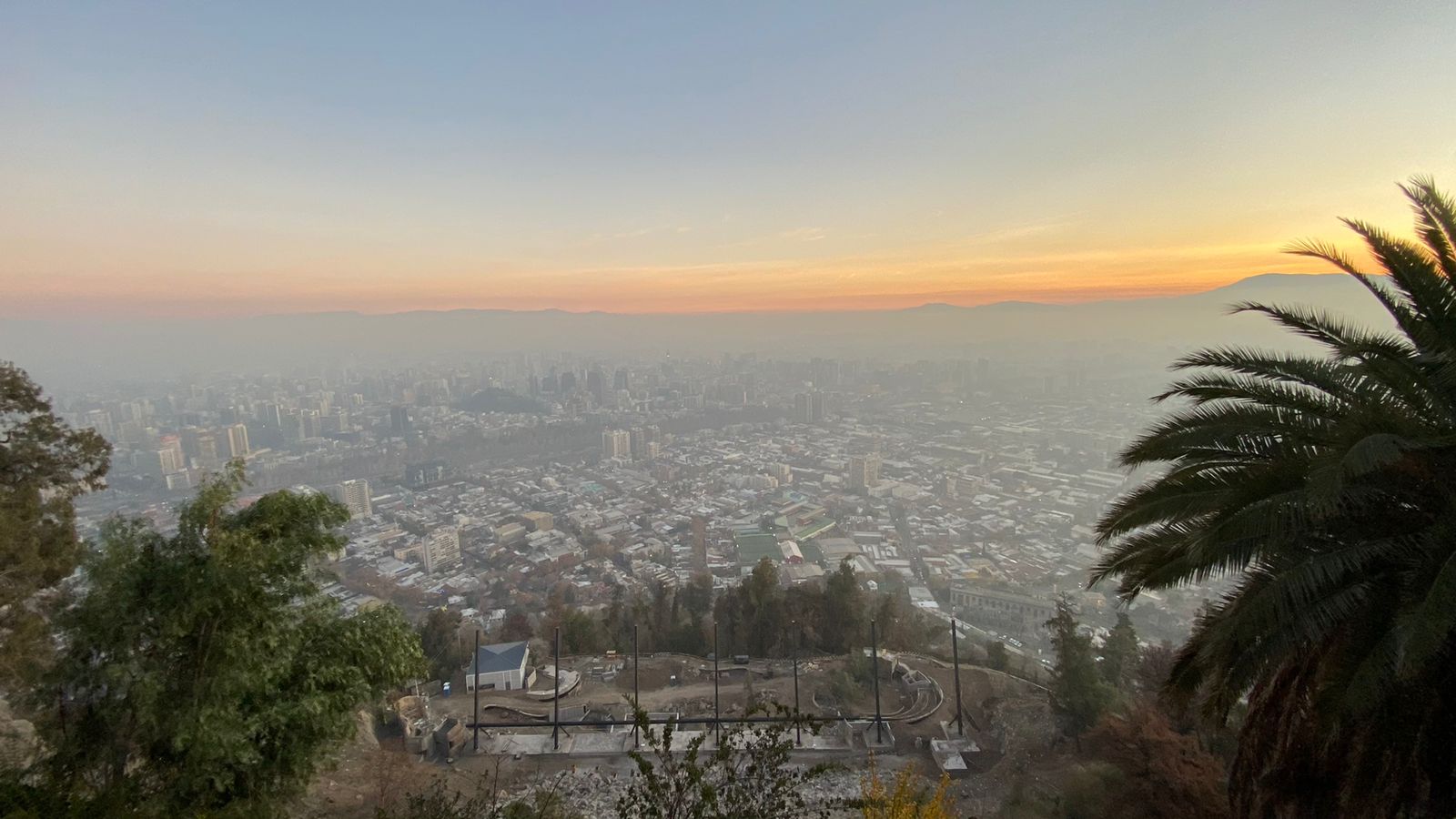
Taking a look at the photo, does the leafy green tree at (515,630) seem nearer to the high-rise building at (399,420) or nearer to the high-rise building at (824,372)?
the high-rise building at (399,420)

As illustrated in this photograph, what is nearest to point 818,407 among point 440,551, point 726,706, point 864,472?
point 864,472

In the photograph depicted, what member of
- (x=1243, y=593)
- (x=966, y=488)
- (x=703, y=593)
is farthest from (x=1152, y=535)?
(x=966, y=488)

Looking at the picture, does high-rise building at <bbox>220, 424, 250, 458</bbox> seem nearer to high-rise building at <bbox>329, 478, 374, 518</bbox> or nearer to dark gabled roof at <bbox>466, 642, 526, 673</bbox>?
high-rise building at <bbox>329, 478, 374, 518</bbox>

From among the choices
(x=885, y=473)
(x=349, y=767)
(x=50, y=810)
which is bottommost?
(x=885, y=473)

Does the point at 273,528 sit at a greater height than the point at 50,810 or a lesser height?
greater

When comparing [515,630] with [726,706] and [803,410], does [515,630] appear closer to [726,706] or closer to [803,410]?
[726,706]

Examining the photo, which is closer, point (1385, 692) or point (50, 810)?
point (1385, 692)

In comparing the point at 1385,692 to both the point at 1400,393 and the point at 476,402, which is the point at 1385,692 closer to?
the point at 1400,393
